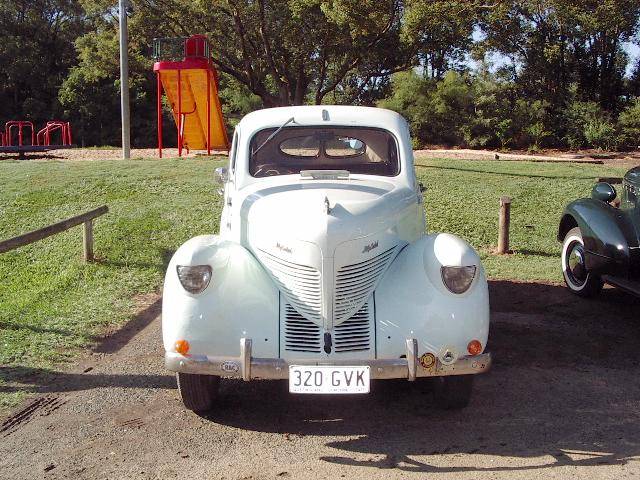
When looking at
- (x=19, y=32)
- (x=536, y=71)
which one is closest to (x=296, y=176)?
(x=536, y=71)

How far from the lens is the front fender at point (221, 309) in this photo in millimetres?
4070

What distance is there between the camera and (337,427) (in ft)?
13.9

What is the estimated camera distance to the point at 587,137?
24906 mm

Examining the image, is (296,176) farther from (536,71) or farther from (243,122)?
(536,71)

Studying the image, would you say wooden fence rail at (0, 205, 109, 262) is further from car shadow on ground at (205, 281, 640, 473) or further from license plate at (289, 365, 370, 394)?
license plate at (289, 365, 370, 394)

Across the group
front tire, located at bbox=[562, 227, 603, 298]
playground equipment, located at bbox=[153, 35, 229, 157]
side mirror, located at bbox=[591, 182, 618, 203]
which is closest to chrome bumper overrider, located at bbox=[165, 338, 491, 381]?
front tire, located at bbox=[562, 227, 603, 298]

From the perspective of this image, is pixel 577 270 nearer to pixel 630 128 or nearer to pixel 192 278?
pixel 192 278

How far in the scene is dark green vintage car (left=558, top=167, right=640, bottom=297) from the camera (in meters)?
6.34

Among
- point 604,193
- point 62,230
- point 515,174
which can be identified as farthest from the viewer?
point 515,174

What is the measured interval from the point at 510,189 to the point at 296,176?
26.8 ft

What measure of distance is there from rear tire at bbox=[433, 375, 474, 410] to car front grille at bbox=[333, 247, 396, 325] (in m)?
0.73

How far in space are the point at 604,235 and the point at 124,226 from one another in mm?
6288

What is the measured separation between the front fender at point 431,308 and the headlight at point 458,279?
25 millimetres

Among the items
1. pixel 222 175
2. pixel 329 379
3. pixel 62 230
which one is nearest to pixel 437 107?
pixel 62 230
